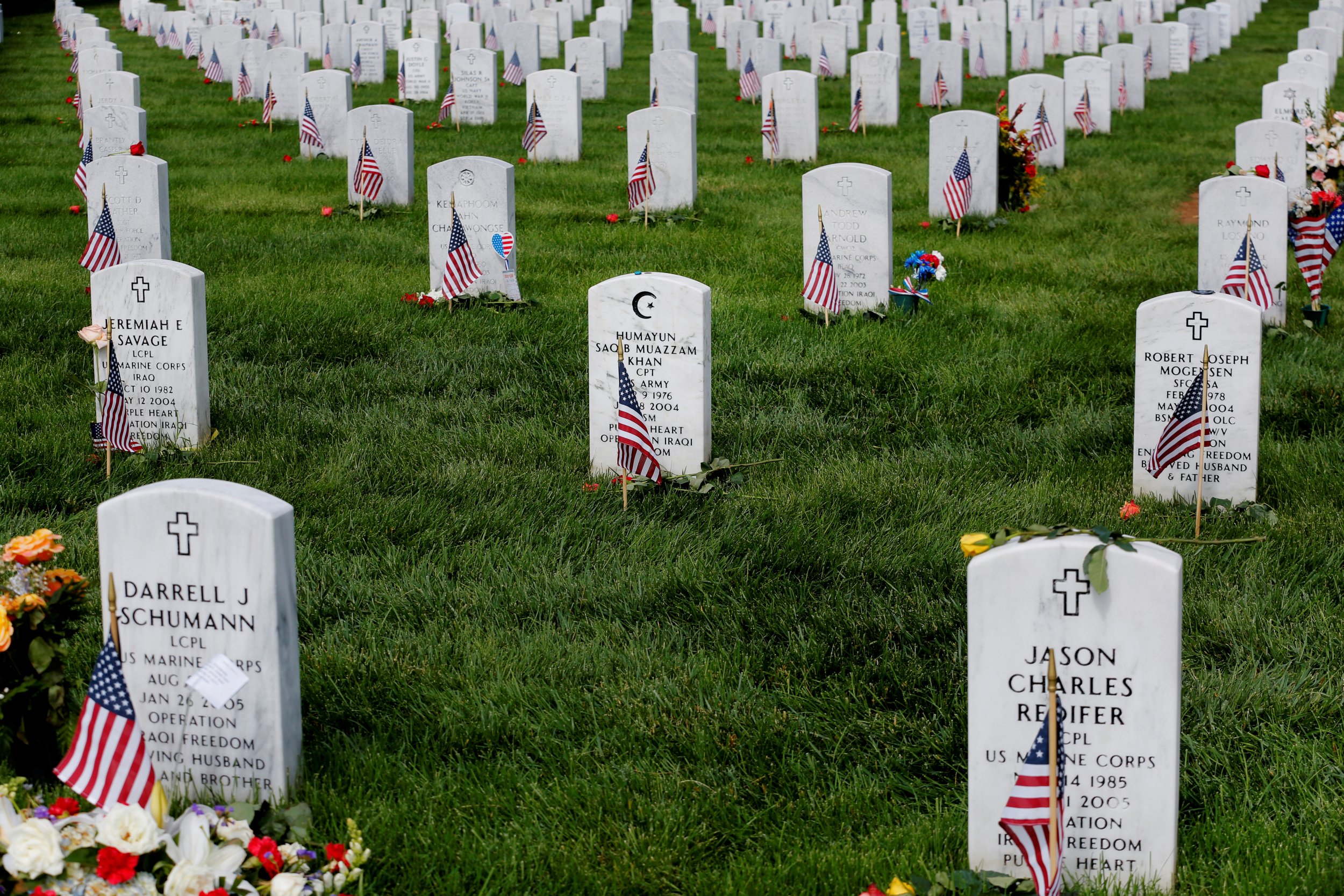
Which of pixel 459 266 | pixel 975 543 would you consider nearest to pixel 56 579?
pixel 975 543

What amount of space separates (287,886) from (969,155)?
10058 millimetres

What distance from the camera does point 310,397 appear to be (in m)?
7.58

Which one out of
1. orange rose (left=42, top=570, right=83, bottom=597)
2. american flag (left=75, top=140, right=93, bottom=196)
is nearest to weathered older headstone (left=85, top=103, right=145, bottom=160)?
american flag (left=75, top=140, right=93, bottom=196)

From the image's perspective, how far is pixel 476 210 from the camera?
9500 mm

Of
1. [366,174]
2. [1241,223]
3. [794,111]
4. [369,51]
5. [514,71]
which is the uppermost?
[369,51]

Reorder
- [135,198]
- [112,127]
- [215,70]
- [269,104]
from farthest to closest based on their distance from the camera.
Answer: [215,70] < [269,104] < [112,127] < [135,198]

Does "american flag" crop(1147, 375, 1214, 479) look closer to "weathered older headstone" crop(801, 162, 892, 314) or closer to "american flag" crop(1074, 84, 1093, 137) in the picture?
"weathered older headstone" crop(801, 162, 892, 314)

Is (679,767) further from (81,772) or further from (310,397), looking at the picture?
(310,397)

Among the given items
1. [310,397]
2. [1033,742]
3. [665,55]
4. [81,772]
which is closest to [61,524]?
[310,397]

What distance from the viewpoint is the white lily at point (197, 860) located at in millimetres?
3203

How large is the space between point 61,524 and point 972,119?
8.48 m

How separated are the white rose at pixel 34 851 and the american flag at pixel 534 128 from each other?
1274 centimetres

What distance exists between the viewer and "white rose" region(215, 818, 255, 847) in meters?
3.38

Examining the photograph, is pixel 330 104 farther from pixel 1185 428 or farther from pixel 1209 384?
pixel 1185 428
